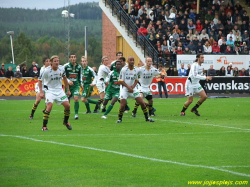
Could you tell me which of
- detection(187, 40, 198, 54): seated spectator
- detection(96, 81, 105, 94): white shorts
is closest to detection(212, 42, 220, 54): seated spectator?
detection(187, 40, 198, 54): seated spectator

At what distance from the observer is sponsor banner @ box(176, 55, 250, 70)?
36312mm

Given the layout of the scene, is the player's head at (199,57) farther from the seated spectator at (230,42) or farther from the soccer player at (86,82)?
the seated spectator at (230,42)

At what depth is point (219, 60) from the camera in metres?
37.2

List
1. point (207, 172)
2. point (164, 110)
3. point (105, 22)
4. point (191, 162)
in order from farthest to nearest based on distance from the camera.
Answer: point (105, 22) → point (164, 110) → point (191, 162) → point (207, 172)

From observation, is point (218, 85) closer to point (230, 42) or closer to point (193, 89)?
point (230, 42)

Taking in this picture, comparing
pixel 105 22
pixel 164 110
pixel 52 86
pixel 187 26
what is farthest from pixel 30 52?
pixel 52 86

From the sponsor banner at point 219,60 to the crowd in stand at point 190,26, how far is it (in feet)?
1.57

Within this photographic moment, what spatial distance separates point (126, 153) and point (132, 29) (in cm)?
3043

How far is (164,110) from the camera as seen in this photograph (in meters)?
22.6

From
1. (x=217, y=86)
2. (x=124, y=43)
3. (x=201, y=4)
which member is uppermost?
(x=201, y=4)

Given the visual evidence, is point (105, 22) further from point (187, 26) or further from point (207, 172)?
point (207, 172)

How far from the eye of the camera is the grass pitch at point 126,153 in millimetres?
7992

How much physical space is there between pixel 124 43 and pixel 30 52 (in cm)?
6352

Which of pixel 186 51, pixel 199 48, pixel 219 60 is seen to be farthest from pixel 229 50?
pixel 186 51
